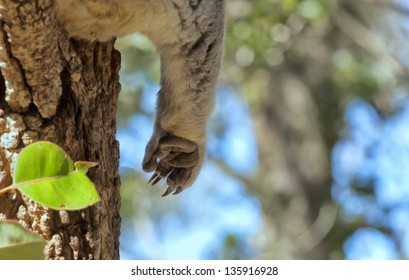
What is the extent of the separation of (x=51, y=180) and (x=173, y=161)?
1.44 meters

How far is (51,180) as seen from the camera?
1271mm

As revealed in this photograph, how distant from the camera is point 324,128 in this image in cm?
1095

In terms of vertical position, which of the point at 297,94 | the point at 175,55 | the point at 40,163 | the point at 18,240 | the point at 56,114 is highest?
the point at 40,163

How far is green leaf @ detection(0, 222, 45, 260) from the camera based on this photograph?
4.18ft

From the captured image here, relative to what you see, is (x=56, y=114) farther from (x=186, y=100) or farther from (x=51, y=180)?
(x=186, y=100)

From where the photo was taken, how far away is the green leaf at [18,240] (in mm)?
1273

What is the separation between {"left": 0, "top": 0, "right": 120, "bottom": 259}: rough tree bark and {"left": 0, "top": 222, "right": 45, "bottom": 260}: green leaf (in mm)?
508

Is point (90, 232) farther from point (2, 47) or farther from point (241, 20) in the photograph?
point (241, 20)

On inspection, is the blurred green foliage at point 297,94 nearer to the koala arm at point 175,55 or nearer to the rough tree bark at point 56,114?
the koala arm at point 175,55

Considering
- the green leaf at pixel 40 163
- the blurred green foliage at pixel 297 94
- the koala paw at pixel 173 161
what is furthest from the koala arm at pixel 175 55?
the blurred green foliage at pixel 297 94

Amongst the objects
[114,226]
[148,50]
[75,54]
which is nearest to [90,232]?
[114,226]

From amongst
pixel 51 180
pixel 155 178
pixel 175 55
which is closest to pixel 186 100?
pixel 175 55

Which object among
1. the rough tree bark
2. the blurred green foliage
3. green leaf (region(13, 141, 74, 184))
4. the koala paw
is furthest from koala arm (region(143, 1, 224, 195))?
the blurred green foliage
